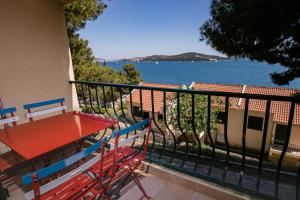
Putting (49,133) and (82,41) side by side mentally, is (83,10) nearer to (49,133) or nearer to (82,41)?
(82,41)

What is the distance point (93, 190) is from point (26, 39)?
8.85 feet

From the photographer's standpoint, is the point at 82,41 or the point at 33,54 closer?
the point at 33,54

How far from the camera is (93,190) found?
1.53 m

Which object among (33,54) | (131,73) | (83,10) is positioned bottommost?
(131,73)

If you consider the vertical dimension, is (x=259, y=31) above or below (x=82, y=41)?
below

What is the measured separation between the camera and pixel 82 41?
12125 millimetres

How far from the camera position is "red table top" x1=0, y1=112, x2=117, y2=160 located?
1.63 m

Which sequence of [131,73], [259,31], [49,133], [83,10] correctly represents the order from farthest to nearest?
[131,73] < [83,10] < [49,133] < [259,31]

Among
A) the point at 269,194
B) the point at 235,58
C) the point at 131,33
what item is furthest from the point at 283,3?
the point at 131,33

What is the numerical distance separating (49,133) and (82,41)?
11452 millimetres

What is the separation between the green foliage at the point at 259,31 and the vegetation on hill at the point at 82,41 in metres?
4.33

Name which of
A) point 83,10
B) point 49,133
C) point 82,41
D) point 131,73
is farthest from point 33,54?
point 131,73

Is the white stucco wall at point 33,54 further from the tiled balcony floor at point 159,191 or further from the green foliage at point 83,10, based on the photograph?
the green foliage at point 83,10

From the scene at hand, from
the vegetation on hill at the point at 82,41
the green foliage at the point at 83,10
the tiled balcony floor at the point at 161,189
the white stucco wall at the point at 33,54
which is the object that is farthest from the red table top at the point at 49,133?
the green foliage at the point at 83,10
